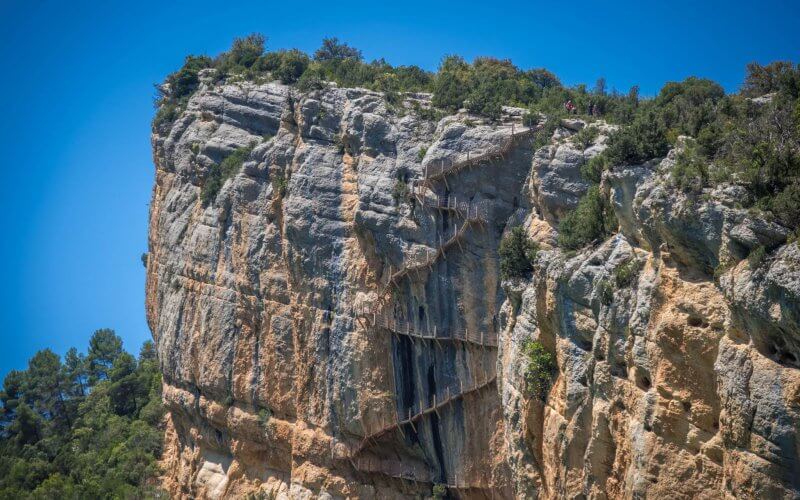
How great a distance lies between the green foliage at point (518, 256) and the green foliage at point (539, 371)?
12.7 feet

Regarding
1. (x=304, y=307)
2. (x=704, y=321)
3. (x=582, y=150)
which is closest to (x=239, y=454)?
(x=304, y=307)

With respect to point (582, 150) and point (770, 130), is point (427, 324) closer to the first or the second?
point (582, 150)

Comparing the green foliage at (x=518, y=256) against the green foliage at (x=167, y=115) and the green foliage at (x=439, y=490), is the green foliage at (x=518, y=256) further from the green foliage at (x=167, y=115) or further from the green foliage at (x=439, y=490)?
the green foliage at (x=167, y=115)

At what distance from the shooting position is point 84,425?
6550 centimetres

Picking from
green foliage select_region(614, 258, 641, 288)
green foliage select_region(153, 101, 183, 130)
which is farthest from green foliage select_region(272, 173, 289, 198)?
green foliage select_region(614, 258, 641, 288)

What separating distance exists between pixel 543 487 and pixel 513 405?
3.21m

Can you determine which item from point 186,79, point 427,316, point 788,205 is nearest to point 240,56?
point 186,79

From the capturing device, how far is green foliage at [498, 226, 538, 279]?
36875mm

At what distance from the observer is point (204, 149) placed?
51.9 meters

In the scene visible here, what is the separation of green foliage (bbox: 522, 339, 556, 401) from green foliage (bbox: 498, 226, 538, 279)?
3.88 metres

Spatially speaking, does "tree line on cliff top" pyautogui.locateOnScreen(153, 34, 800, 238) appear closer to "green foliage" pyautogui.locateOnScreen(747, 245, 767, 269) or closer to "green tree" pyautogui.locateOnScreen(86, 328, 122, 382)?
"green foliage" pyautogui.locateOnScreen(747, 245, 767, 269)

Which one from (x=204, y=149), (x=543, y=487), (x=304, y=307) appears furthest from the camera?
(x=204, y=149)

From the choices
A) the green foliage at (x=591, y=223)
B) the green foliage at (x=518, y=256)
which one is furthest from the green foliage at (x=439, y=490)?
the green foliage at (x=591, y=223)

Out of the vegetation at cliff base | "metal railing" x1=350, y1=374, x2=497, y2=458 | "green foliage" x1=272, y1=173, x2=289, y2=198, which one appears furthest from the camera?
the vegetation at cliff base
